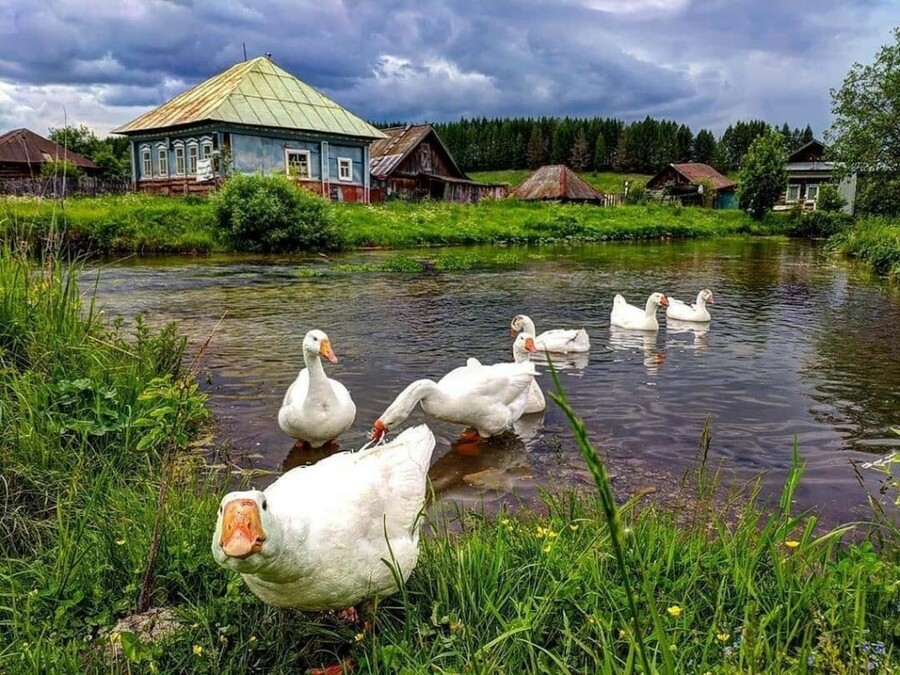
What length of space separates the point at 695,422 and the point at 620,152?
10473 cm

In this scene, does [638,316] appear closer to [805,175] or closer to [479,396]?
[479,396]

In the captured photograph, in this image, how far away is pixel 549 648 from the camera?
9.05 ft

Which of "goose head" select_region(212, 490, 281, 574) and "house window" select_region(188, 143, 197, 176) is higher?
"house window" select_region(188, 143, 197, 176)

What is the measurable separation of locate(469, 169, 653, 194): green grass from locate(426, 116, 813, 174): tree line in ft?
6.56

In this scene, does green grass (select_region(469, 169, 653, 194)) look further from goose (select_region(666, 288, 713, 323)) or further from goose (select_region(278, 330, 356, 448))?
goose (select_region(278, 330, 356, 448))

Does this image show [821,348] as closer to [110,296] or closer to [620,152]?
[110,296]

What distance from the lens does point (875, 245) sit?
23.8 m

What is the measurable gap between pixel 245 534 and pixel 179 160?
3933cm

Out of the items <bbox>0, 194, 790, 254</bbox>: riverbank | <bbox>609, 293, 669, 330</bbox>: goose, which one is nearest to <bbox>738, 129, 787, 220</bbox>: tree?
<bbox>0, 194, 790, 254</bbox>: riverbank

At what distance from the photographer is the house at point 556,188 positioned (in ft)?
188

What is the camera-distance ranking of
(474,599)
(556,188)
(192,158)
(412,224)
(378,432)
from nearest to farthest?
(474,599)
(378,432)
(412,224)
(192,158)
(556,188)

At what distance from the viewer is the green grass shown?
94.9 m

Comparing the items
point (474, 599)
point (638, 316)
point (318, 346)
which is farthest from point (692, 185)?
point (474, 599)

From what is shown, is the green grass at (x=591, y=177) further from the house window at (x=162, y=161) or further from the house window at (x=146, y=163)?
the house window at (x=162, y=161)
